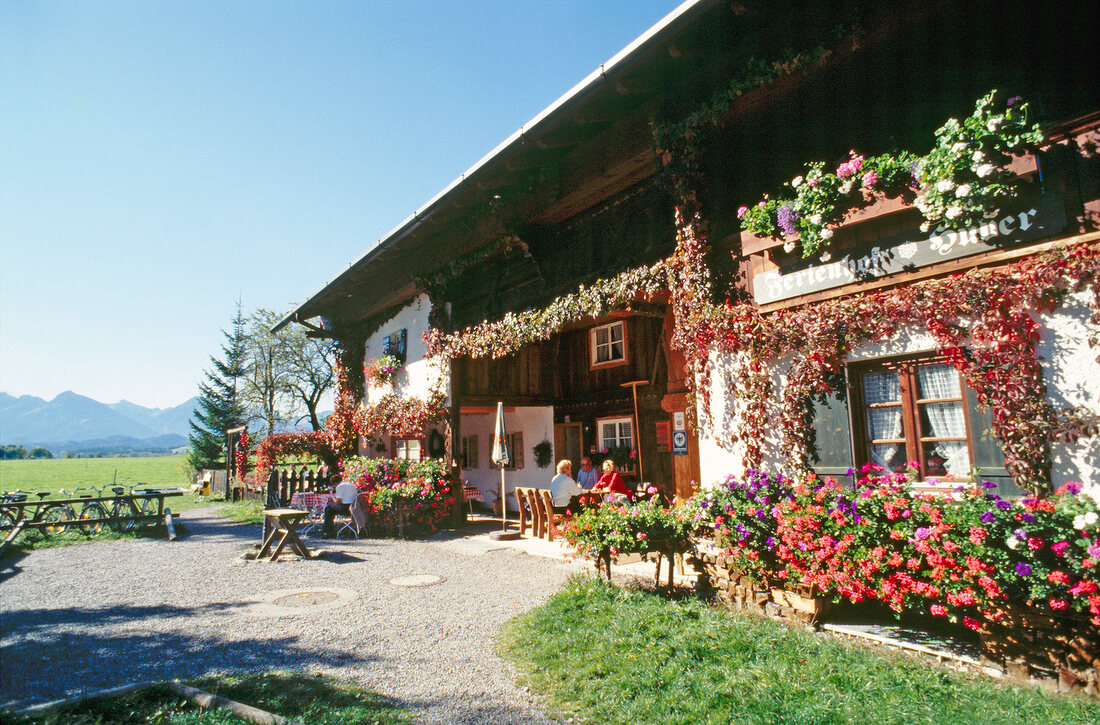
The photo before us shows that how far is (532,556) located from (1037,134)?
7603mm

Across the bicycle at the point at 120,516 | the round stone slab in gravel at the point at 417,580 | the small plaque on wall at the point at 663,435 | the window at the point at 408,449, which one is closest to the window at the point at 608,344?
the small plaque on wall at the point at 663,435

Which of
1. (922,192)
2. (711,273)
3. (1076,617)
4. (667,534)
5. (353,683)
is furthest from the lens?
(711,273)

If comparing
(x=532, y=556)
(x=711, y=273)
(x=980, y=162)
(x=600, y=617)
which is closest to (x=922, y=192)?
(x=980, y=162)

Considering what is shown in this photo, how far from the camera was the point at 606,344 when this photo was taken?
12.9m

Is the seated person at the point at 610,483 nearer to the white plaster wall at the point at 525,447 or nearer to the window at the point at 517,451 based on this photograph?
the white plaster wall at the point at 525,447

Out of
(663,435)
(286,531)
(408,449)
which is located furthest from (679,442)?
(408,449)

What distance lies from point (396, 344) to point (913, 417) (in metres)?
12.1

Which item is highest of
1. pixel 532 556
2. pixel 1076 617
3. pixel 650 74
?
pixel 650 74

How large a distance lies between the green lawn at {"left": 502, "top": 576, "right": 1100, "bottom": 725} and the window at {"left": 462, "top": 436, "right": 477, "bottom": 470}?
35.6 feet

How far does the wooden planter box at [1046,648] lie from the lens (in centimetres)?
362

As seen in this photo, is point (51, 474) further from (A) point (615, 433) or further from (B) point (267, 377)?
(B) point (267, 377)

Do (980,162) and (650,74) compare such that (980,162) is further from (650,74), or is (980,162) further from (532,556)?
(532,556)

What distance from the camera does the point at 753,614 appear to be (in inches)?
212

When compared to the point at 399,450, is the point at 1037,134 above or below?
above
